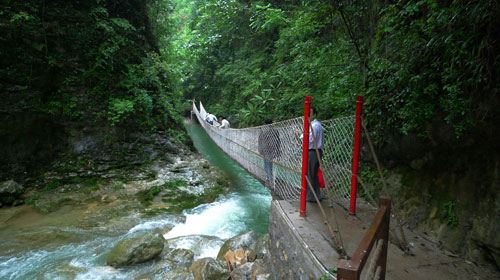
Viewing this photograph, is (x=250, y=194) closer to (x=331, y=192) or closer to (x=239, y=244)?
(x=239, y=244)

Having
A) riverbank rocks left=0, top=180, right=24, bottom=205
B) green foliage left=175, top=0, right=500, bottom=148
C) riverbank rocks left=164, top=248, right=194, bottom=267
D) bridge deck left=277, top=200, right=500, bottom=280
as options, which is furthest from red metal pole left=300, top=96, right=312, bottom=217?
riverbank rocks left=0, top=180, right=24, bottom=205

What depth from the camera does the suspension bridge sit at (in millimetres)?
1272

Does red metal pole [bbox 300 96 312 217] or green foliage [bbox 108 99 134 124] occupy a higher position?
green foliage [bbox 108 99 134 124]

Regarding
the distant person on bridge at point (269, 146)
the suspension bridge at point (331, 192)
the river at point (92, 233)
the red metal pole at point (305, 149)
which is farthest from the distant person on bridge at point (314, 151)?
the river at point (92, 233)

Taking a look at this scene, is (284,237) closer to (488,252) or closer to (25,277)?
(488,252)

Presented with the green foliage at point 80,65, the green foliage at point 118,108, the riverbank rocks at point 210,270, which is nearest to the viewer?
the riverbank rocks at point 210,270

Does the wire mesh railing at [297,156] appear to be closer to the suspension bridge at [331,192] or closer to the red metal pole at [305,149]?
the suspension bridge at [331,192]

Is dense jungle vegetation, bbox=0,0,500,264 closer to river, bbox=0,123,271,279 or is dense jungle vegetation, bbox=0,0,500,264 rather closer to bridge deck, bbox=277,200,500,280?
bridge deck, bbox=277,200,500,280

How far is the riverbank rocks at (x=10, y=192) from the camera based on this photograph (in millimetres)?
4305

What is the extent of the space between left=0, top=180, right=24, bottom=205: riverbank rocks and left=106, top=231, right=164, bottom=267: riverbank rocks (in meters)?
2.14

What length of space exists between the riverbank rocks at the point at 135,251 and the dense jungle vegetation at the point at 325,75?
2.46m

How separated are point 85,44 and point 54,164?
7.36ft

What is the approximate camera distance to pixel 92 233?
3775mm

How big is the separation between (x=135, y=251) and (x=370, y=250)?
9.02ft
